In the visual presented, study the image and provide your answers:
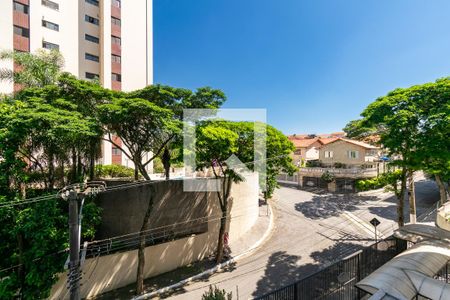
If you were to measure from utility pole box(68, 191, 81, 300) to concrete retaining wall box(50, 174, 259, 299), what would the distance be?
758 cm

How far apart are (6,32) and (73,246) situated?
24.6m

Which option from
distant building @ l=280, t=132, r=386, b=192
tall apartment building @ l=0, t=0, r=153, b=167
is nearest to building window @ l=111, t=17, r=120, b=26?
tall apartment building @ l=0, t=0, r=153, b=167

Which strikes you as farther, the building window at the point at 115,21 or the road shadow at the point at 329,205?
the building window at the point at 115,21

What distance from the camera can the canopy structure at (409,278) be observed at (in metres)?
6.87

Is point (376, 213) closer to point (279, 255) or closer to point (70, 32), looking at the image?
point (279, 255)

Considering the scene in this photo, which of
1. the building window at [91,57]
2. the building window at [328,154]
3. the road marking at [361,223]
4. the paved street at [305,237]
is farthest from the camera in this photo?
the building window at [328,154]

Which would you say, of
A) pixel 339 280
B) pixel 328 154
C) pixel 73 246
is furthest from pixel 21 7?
pixel 328 154

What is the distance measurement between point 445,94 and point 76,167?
2150 cm

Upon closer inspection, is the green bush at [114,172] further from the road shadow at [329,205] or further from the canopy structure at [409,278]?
the canopy structure at [409,278]

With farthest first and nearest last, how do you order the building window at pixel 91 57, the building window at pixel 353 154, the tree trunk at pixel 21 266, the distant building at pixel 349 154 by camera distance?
1. the building window at pixel 353 154
2. the distant building at pixel 349 154
3. the building window at pixel 91 57
4. the tree trunk at pixel 21 266

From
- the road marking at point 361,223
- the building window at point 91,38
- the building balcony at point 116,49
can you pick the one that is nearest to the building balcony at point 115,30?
the building balcony at point 116,49

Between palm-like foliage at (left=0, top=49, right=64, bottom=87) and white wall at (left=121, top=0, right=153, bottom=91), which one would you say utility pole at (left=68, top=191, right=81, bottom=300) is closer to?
palm-like foliage at (left=0, top=49, right=64, bottom=87)

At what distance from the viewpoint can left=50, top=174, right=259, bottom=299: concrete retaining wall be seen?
1234cm

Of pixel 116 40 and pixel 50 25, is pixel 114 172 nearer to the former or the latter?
pixel 50 25
